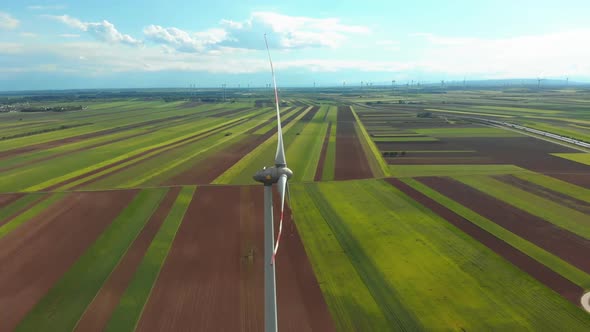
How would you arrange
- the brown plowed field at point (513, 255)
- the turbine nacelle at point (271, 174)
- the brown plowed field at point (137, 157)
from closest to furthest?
the turbine nacelle at point (271, 174) < the brown plowed field at point (513, 255) < the brown plowed field at point (137, 157)

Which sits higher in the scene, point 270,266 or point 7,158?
point 270,266

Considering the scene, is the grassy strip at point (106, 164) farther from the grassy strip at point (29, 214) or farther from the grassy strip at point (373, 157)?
the grassy strip at point (373, 157)

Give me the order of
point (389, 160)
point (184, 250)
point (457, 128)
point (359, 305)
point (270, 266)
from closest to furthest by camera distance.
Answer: point (270, 266) < point (359, 305) < point (184, 250) < point (389, 160) < point (457, 128)

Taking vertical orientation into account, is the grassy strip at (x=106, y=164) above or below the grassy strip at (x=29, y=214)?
above

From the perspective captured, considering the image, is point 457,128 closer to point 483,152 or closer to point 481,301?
point 483,152

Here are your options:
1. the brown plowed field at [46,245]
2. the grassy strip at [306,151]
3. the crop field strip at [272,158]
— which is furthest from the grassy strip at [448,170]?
the brown plowed field at [46,245]

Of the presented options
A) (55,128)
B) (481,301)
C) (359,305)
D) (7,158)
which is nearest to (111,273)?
(359,305)

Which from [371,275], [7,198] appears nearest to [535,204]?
[371,275]

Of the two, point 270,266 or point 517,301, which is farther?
point 517,301
